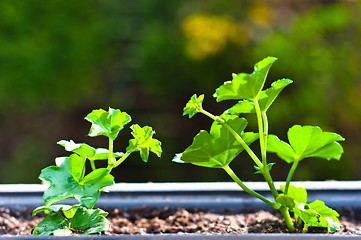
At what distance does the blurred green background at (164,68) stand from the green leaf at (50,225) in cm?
220

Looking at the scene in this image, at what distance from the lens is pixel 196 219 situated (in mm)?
807

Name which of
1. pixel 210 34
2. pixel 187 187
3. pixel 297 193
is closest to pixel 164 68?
pixel 210 34

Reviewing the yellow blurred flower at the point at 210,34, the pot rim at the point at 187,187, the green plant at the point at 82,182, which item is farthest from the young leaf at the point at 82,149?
the yellow blurred flower at the point at 210,34

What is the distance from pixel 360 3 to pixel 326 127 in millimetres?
489

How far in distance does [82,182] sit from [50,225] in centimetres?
5

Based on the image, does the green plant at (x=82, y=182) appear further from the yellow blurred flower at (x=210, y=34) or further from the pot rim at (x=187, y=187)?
the yellow blurred flower at (x=210, y=34)

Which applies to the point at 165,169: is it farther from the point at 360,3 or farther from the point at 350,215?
the point at 350,215

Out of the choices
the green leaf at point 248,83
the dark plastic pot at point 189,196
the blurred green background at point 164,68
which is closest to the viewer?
the green leaf at point 248,83

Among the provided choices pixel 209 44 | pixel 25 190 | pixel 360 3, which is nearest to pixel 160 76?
pixel 209 44

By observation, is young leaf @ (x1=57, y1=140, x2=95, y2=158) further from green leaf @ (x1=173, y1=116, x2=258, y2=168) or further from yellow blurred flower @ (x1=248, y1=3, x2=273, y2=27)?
yellow blurred flower @ (x1=248, y1=3, x2=273, y2=27)

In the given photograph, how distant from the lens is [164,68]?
3156mm

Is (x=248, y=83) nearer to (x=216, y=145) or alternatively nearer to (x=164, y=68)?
(x=216, y=145)

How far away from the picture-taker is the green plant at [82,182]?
26.7 inches

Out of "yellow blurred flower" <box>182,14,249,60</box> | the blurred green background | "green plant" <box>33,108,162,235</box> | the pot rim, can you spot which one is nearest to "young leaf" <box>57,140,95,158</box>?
"green plant" <box>33,108,162,235</box>
